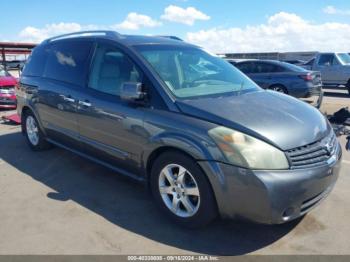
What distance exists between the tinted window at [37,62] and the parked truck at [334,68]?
13.4m

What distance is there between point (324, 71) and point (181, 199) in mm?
14547

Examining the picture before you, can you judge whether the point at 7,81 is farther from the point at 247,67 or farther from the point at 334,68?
the point at 334,68

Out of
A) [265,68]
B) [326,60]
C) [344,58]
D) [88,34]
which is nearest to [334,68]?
[326,60]

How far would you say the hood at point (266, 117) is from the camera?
124 inches

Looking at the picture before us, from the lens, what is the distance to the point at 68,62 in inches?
198

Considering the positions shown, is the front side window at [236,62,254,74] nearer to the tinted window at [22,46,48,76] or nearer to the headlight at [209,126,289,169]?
the tinted window at [22,46,48,76]

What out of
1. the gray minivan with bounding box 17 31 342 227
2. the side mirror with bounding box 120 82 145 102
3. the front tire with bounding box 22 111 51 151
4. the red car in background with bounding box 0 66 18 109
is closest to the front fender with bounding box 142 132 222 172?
the gray minivan with bounding box 17 31 342 227

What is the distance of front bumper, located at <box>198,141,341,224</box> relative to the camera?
9.66ft

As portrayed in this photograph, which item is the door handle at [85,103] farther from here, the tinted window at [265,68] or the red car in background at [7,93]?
the tinted window at [265,68]

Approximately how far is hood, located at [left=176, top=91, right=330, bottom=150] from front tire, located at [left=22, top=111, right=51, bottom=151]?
3276 mm

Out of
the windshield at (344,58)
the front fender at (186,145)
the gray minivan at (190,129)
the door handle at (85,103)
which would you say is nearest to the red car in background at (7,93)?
the gray minivan at (190,129)

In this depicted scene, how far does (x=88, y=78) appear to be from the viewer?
4543 mm

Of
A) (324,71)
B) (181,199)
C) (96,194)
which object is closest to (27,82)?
(96,194)

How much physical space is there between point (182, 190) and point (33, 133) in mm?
3694
